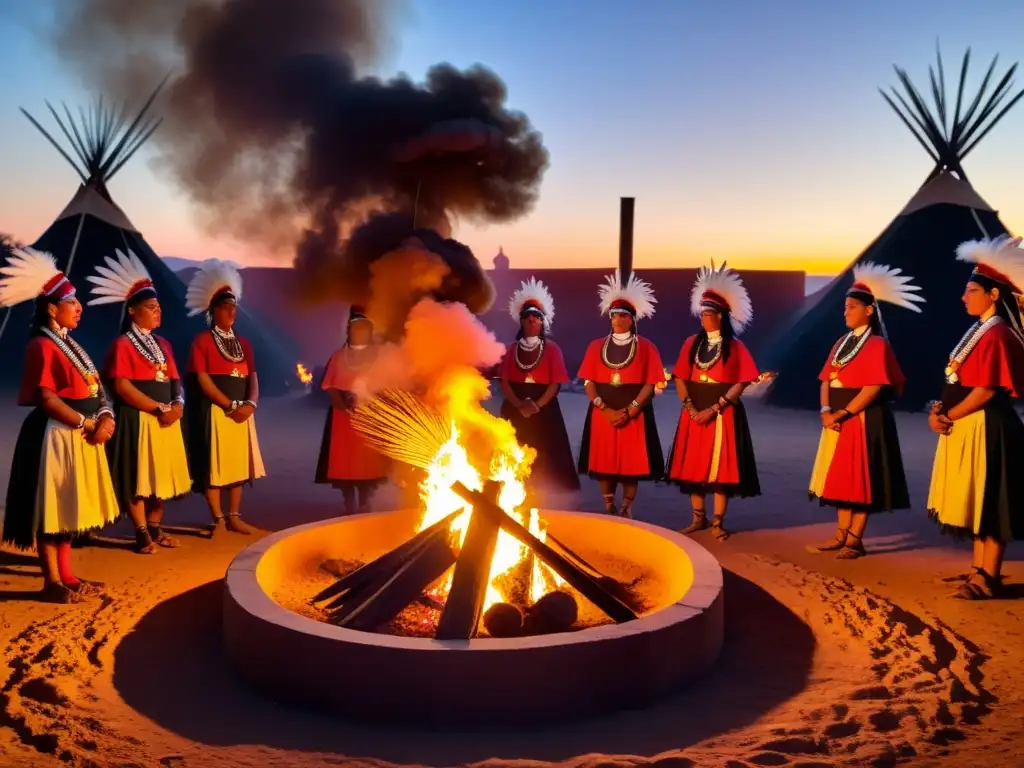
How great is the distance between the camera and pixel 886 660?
159 inches

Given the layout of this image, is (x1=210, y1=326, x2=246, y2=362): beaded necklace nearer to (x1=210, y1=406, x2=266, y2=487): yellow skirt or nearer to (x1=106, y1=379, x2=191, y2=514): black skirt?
(x1=210, y1=406, x2=266, y2=487): yellow skirt

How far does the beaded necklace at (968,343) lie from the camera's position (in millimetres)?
4879

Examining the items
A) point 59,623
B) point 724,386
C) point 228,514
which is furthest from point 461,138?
point 59,623

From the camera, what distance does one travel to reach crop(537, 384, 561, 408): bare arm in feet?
23.6

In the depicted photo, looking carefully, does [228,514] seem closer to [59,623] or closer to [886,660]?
[59,623]

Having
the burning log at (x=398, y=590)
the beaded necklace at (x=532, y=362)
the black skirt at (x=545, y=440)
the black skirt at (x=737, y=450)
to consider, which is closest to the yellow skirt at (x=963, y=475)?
the black skirt at (x=737, y=450)

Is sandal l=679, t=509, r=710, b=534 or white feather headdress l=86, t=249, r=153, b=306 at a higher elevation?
white feather headdress l=86, t=249, r=153, b=306

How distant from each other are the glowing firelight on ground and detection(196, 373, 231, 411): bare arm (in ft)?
6.74

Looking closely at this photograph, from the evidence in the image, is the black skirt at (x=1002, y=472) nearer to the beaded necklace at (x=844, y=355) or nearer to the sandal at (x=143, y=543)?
the beaded necklace at (x=844, y=355)

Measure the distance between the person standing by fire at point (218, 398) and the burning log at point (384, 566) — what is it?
7.43ft

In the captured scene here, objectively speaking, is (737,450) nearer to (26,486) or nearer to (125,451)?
(125,451)

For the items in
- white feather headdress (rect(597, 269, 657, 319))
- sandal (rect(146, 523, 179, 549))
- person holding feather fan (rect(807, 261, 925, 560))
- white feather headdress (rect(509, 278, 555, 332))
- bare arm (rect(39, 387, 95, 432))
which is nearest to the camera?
bare arm (rect(39, 387, 95, 432))

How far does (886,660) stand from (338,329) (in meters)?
21.8

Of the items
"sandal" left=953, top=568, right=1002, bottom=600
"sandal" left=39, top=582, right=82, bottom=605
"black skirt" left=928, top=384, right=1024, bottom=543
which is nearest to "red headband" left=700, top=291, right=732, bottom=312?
"black skirt" left=928, top=384, right=1024, bottom=543
